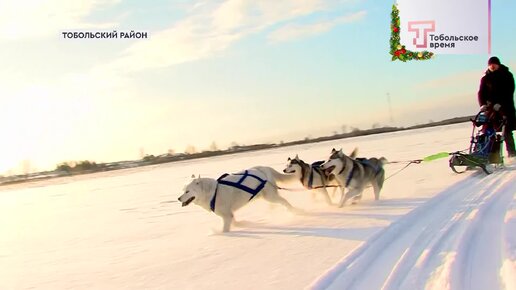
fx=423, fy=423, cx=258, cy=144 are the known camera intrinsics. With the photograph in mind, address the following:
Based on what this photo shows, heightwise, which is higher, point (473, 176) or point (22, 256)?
point (473, 176)

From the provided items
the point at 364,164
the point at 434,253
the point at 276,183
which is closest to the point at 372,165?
the point at 364,164

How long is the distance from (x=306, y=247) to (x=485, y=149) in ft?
17.7

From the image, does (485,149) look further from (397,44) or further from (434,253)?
(434,253)

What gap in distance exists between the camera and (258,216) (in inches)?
243

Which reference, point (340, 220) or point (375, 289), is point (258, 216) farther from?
point (375, 289)

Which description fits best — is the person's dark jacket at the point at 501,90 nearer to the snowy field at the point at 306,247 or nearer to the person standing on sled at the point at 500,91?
the person standing on sled at the point at 500,91

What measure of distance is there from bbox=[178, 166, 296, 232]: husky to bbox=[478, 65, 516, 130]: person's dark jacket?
5395 millimetres

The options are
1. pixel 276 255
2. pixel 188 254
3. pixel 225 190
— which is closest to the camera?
pixel 276 255

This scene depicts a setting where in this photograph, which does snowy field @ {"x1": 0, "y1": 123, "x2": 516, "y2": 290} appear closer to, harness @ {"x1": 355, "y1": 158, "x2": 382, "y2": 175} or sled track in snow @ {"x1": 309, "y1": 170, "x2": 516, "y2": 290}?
sled track in snow @ {"x1": 309, "y1": 170, "x2": 516, "y2": 290}

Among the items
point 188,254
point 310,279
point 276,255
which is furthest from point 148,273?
point 310,279

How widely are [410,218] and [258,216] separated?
2358 millimetres

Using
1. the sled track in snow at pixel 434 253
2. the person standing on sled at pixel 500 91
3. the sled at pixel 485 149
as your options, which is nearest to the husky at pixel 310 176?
the sled track in snow at pixel 434 253

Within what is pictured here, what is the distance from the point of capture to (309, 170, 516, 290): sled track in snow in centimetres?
269

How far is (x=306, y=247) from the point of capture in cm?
391
